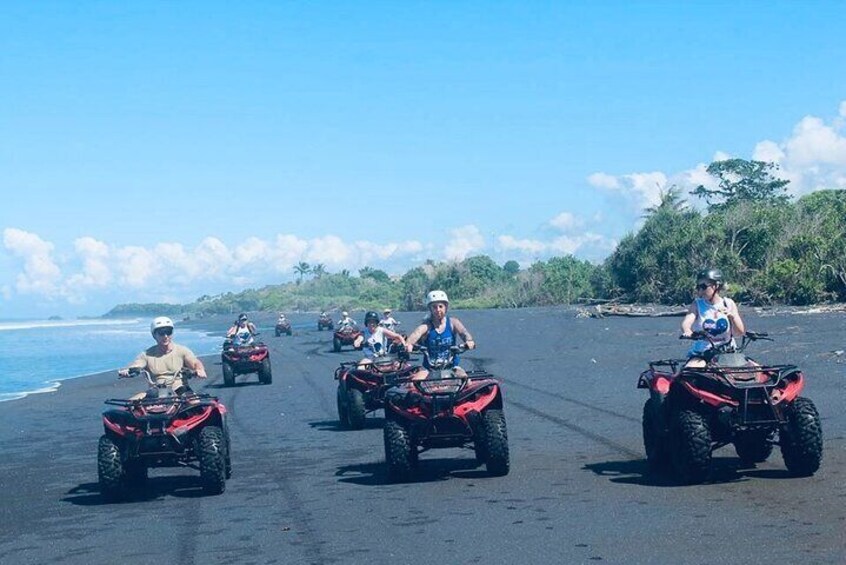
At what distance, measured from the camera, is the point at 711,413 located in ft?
33.7

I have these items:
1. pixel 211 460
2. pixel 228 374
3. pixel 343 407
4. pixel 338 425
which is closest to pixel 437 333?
pixel 211 460

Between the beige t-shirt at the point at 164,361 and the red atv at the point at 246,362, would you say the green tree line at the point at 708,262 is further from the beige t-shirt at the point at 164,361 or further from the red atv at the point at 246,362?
the beige t-shirt at the point at 164,361

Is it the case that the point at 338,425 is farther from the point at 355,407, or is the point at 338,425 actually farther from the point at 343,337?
the point at 343,337

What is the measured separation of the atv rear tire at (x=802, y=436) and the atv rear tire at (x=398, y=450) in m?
3.76

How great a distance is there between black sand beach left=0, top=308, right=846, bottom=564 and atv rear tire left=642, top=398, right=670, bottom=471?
0.59ft

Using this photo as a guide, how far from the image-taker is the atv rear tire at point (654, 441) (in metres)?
11.0

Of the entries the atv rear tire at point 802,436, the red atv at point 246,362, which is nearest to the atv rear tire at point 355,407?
the atv rear tire at point 802,436

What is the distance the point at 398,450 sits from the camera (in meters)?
11.5

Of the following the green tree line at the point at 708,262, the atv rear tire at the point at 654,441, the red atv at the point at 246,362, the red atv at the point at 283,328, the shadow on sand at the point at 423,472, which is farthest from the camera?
the red atv at the point at 283,328

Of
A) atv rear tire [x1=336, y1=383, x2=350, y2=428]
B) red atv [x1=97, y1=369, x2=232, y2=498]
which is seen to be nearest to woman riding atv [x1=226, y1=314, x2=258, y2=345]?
atv rear tire [x1=336, y1=383, x2=350, y2=428]

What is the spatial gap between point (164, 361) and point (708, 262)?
3945cm

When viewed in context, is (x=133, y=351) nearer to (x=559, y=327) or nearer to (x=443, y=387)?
(x=559, y=327)

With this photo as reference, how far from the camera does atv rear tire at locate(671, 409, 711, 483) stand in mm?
10078

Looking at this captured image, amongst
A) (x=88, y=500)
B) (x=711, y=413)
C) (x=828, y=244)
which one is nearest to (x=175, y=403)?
(x=88, y=500)
